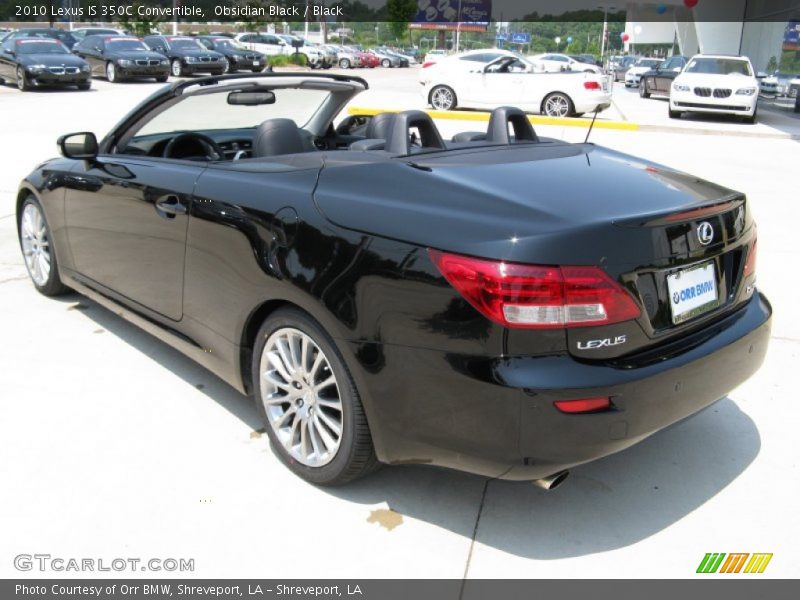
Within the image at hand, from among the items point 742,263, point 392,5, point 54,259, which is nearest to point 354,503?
point 742,263

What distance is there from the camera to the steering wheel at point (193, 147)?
4023 millimetres

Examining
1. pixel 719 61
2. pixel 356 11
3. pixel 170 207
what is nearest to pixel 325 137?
pixel 170 207

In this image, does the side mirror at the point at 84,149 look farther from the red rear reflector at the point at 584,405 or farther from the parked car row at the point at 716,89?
the parked car row at the point at 716,89

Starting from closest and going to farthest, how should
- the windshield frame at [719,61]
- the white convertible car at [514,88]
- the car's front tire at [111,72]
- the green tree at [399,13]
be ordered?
the white convertible car at [514,88]
the windshield frame at [719,61]
the car's front tire at [111,72]
the green tree at [399,13]

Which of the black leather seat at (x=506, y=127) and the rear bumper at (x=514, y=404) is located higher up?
the black leather seat at (x=506, y=127)

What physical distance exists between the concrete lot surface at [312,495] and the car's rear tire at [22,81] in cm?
2138

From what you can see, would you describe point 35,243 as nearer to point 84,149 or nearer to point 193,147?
point 84,149

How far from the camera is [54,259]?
4883 millimetres

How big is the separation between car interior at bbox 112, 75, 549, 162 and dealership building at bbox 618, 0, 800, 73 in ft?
80.2

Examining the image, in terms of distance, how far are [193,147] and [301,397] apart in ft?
6.03

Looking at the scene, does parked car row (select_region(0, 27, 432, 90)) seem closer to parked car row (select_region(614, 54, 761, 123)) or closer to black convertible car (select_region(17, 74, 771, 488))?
parked car row (select_region(614, 54, 761, 123))

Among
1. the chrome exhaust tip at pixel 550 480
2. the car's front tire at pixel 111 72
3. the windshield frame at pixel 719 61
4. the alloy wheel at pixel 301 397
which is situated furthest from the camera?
the car's front tire at pixel 111 72

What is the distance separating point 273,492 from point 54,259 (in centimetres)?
268

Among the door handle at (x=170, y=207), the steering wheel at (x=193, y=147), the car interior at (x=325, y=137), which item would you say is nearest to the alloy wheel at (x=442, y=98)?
the car interior at (x=325, y=137)
